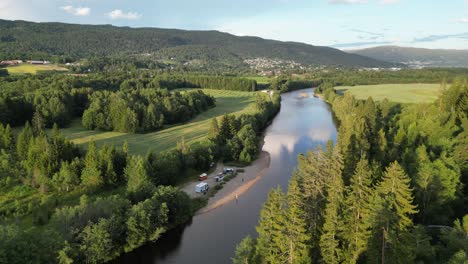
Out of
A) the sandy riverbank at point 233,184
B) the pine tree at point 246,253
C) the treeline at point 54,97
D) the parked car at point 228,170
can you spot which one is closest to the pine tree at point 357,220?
the pine tree at point 246,253

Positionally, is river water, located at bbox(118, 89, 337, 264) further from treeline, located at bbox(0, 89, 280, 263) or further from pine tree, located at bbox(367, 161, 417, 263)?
pine tree, located at bbox(367, 161, 417, 263)

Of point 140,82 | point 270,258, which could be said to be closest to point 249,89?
point 140,82

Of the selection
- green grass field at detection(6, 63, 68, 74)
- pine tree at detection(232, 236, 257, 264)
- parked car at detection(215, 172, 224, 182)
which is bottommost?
parked car at detection(215, 172, 224, 182)

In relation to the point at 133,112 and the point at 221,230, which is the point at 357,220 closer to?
the point at 221,230

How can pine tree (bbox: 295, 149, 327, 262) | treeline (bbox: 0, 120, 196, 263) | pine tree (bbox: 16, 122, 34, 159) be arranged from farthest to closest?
1. pine tree (bbox: 16, 122, 34, 159)
2. treeline (bbox: 0, 120, 196, 263)
3. pine tree (bbox: 295, 149, 327, 262)

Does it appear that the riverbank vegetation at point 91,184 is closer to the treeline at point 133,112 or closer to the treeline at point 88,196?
the treeline at point 88,196

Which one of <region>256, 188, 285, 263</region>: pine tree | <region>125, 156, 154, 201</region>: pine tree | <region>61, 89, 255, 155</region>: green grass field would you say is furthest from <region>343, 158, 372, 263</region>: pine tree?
<region>61, 89, 255, 155</region>: green grass field

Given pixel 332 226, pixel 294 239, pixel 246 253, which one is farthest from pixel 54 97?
pixel 332 226
